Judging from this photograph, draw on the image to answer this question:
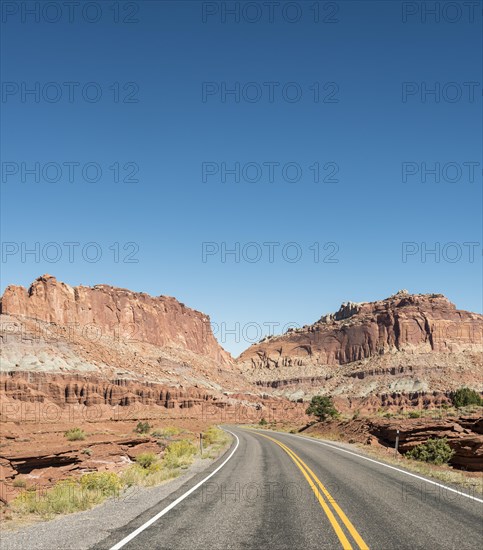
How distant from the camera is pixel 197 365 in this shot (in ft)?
438

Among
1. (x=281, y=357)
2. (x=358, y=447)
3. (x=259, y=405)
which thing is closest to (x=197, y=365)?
(x=259, y=405)

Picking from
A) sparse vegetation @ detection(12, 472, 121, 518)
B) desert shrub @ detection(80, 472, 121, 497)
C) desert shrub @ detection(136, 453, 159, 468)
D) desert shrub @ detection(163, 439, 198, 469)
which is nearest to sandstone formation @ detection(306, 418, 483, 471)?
desert shrub @ detection(163, 439, 198, 469)

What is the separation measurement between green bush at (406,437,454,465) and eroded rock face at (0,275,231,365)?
10062 centimetres

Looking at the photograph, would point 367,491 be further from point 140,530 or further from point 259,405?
point 259,405

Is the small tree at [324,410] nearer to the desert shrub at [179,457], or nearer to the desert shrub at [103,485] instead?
the desert shrub at [179,457]

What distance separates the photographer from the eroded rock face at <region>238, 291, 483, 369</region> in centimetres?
14650

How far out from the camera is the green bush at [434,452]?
19.1 meters

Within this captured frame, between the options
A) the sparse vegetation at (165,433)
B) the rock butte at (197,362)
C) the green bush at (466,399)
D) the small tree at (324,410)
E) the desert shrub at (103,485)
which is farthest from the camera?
the rock butte at (197,362)

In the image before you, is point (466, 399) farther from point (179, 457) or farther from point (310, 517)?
point (310, 517)

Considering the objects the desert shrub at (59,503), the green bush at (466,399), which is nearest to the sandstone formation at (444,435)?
the desert shrub at (59,503)

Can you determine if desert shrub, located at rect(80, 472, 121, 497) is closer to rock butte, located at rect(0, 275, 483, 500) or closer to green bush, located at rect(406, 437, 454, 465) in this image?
rock butte, located at rect(0, 275, 483, 500)

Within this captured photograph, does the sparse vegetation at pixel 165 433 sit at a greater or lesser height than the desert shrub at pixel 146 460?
lesser

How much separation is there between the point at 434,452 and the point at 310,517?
1409cm

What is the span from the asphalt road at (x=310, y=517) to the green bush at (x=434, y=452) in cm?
674
